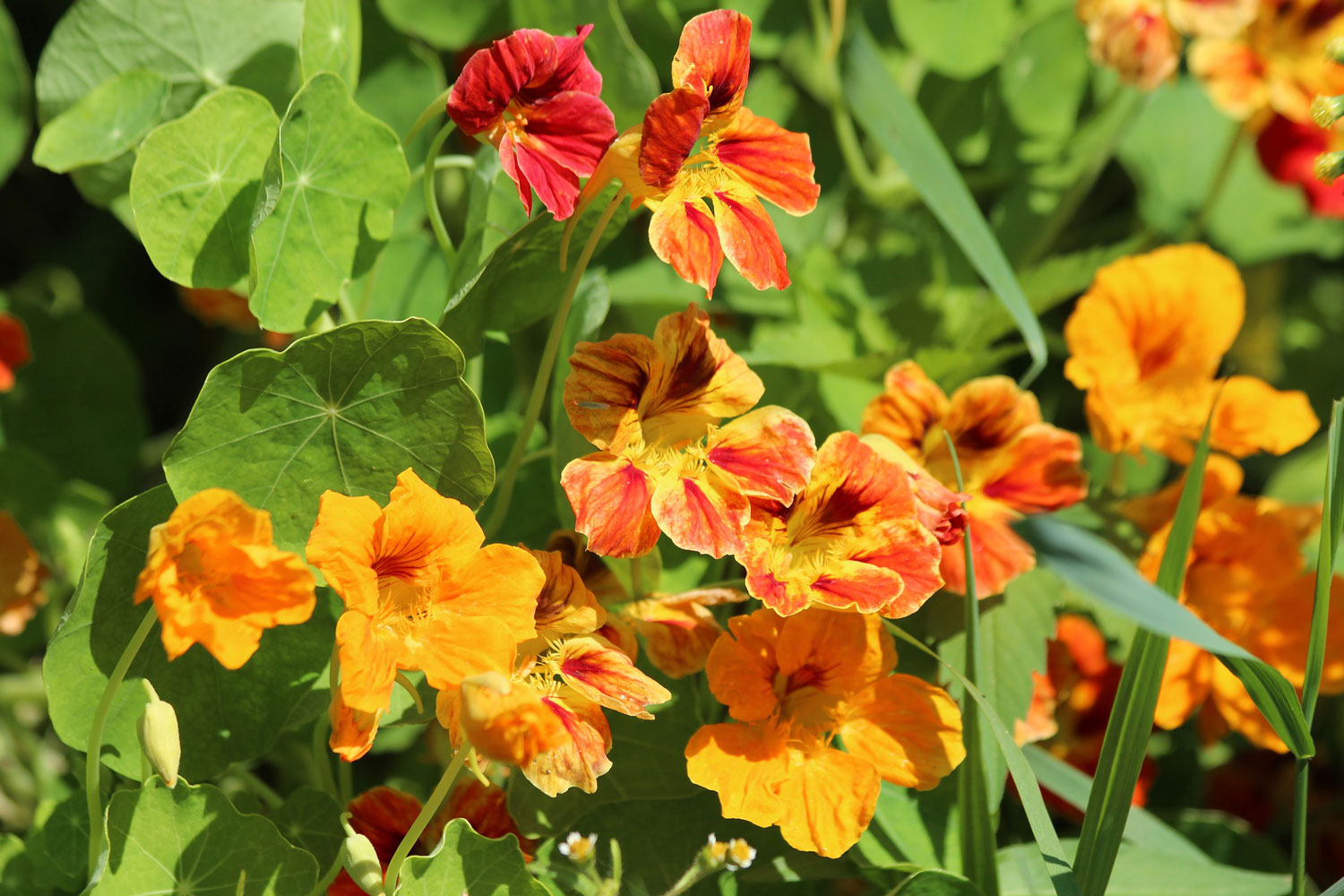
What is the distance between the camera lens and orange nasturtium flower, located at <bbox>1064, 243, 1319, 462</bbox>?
831 millimetres

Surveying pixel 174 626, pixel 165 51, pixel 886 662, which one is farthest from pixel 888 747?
pixel 165 51

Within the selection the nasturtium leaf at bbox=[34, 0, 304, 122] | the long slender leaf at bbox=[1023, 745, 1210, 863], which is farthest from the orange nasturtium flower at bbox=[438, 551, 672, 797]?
the nasturtium leaf at bbox=[34, 0, 304, 122]

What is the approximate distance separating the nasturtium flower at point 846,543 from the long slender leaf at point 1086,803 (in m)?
0.25

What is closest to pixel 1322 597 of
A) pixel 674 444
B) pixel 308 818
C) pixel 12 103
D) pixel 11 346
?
pixel 674 444

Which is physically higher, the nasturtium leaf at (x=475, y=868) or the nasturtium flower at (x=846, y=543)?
the nasturtium flower at (x=846, y=543)

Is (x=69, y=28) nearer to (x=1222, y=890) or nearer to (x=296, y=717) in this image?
(x=296, y=717)

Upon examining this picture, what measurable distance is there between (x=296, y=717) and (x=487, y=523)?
0.55ft

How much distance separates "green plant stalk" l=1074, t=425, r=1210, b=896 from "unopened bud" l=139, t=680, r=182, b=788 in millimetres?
496

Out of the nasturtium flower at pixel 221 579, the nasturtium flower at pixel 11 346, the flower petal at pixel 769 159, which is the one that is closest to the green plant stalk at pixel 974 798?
the flower petal at pixel 769 159

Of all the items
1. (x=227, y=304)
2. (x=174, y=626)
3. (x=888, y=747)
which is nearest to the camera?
(x=174, y=626)

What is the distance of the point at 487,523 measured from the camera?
2.46 feet

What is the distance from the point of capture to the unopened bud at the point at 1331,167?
656mm

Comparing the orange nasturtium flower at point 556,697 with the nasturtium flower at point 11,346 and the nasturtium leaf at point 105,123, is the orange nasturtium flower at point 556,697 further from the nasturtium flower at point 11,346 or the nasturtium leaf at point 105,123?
the nasturtium flower at point 11,346

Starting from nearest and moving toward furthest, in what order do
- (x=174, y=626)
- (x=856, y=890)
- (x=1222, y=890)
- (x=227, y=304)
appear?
1. (x=174, y=626)
2. (x=1222, y=890)
3. (x=856, y=890)
4. (x=227, y=304)
